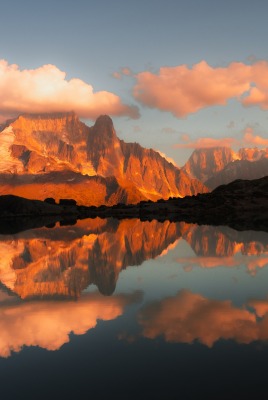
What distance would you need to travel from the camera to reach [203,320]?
2028 centimetres

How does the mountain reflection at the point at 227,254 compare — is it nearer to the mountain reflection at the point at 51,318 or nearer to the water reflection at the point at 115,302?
the water reflection at the point at 115,302

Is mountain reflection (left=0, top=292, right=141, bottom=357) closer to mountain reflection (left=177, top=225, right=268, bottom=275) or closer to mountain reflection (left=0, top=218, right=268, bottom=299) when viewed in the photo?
mountain reflection (left=0, top=218, right=268, bottom=299)

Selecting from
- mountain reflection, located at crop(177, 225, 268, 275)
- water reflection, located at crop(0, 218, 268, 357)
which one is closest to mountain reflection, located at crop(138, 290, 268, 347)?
water reflection, located at crop(0, 218, 268, 357)

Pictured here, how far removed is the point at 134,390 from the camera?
12938mm

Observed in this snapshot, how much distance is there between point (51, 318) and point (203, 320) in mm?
8341

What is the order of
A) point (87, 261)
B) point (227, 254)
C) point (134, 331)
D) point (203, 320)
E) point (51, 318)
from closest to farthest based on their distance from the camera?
1. point (134, 331)
2. point (203, 320)
3. point (51, 318)
4. point (87, 261)
5. point (227, 254)

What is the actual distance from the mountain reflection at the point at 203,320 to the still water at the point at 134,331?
52 millimetres

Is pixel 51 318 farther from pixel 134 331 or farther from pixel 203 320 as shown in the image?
pixel 203 320

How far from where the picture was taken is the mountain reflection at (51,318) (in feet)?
59.2

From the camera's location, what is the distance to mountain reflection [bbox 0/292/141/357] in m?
18.0

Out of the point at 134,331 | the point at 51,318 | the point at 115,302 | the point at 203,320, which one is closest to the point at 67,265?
the point at 115,302

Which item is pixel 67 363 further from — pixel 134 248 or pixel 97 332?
pixel 134 248

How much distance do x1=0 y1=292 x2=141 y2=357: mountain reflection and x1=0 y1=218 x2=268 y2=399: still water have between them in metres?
0.06

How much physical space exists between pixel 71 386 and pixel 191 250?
3774cm
